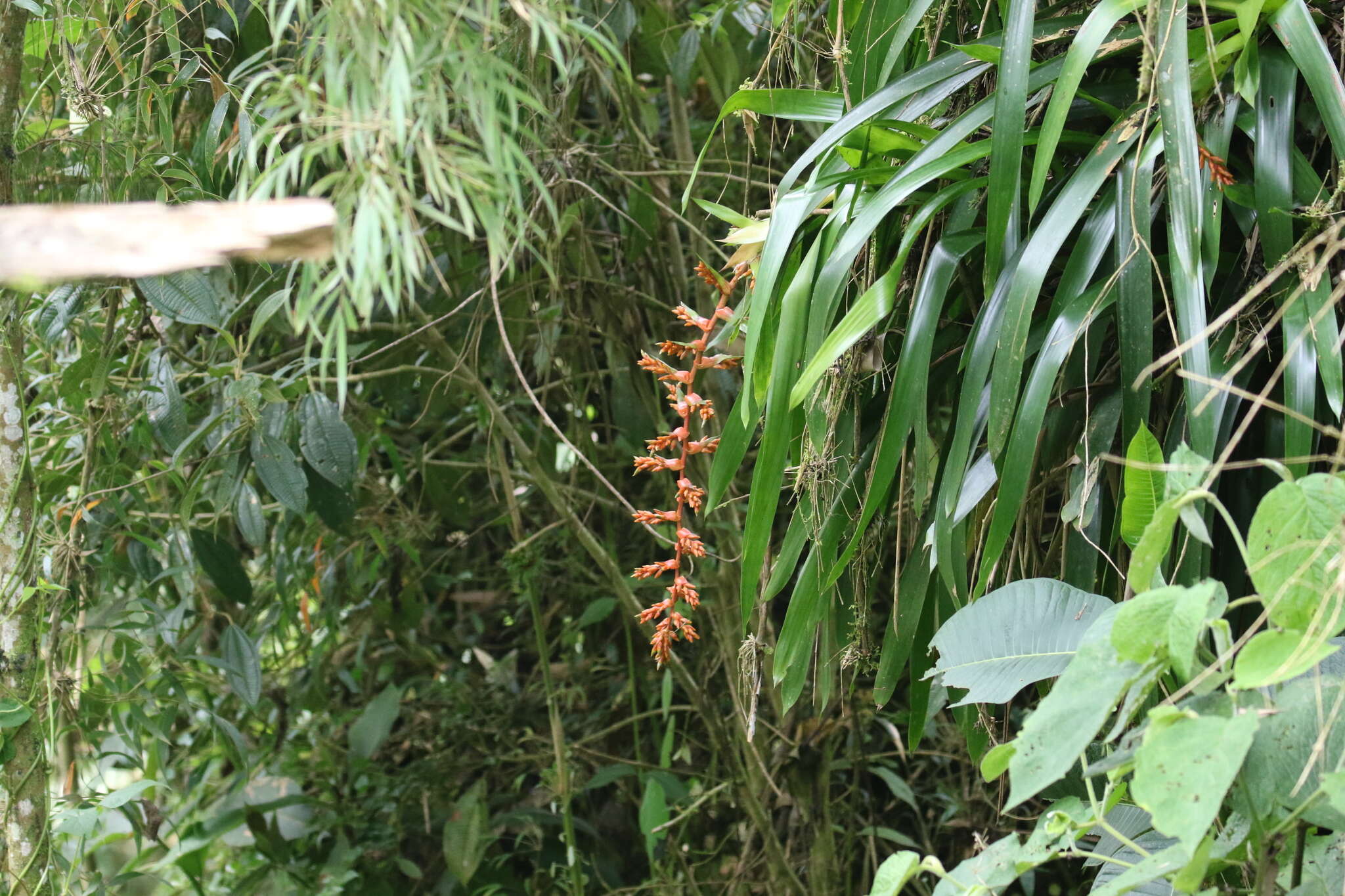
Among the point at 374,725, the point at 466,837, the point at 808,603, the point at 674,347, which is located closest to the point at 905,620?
the point at 808,603

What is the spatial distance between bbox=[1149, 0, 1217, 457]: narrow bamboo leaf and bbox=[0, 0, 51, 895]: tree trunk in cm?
99

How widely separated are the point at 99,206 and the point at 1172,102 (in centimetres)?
63

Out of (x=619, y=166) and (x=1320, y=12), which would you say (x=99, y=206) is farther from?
(x=619, y=166)

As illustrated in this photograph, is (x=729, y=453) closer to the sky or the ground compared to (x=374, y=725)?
closer to the sky

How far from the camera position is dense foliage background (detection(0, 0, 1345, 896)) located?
680 millimetres

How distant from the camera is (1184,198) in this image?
691mm

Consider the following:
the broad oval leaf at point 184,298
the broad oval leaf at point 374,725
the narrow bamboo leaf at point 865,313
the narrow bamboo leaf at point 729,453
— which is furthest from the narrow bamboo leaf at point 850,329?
Result: the broad oval leaf at point 374,725

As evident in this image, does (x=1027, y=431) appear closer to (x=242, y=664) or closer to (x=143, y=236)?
(x=143, y=236)

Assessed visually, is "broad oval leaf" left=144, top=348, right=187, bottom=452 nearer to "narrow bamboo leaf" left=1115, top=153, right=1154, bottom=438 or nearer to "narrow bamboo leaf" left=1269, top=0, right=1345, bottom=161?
"narrow bamboo leaf" left=1115, top=153, right=1154, bottom=438

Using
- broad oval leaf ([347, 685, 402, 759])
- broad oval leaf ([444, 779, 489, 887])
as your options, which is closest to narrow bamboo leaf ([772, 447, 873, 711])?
broad oval leaf ([444, 779, 489, 887])

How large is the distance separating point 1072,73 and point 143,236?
59 cm

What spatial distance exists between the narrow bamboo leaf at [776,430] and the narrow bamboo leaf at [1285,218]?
310 mm

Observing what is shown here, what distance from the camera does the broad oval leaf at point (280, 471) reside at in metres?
1.18

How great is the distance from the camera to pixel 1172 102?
0.69 m
